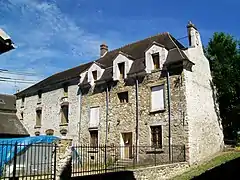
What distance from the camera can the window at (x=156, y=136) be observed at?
18.5m

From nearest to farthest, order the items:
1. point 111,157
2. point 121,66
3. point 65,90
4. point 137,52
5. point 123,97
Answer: point 111,157 < point 123,97 < point 121,66 < point 137,52 < point 65,90

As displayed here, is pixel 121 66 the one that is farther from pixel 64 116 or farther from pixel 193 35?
pixel 64 116

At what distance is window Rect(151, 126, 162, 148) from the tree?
22.0 ft

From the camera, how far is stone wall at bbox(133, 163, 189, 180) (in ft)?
43.7

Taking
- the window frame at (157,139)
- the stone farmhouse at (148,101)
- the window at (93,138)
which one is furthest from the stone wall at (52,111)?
the window frame at (157,139)

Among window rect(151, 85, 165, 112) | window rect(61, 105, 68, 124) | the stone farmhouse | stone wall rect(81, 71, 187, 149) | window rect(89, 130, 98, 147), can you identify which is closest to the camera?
stone wall rect(81, 71, 187, 149)

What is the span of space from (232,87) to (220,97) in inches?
52.6

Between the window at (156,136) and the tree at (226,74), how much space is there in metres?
6.71

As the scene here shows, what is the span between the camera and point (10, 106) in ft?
93.9

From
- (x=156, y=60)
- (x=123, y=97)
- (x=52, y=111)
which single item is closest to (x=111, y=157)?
(x=123, y=97)

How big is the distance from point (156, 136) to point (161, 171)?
14.1ft

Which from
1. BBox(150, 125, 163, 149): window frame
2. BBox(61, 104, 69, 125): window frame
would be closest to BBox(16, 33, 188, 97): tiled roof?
BBox(61, 104, 69, 125): window frame

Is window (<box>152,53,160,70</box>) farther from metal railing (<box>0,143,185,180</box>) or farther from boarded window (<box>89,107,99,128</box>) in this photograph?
boarded window (<box>89,107,99,128</box>)

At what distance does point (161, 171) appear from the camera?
47.9ft
